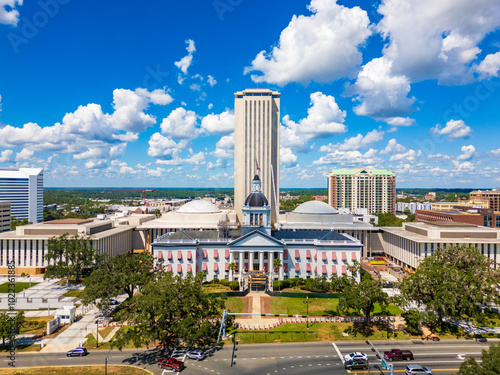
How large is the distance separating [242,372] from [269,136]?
356 feet

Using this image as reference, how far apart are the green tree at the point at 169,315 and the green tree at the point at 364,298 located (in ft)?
77.7

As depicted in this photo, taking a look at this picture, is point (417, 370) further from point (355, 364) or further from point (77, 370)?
point (77, 370)

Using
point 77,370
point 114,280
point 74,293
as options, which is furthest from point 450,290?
point 74,293

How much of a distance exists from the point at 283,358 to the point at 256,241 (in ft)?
127

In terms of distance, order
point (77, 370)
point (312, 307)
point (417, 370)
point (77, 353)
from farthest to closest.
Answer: point (312, 307) → point (77, 353) → point (77, 370) → point (417, 370)

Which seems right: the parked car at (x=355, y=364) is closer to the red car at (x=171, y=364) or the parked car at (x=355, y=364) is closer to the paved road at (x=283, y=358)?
the paved road at (x=283, y=358)

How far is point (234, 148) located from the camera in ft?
490

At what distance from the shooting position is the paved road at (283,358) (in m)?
50.0

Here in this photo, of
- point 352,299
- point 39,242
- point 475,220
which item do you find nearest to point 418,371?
point 352,299

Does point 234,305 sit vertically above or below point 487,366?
below

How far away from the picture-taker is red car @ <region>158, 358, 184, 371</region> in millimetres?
49794

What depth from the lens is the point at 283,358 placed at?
5359cm

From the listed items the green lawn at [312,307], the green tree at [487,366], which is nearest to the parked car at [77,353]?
the green lawn at [312,307]

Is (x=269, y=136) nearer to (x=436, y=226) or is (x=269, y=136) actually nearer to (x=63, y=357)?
(x=436, y=226)
